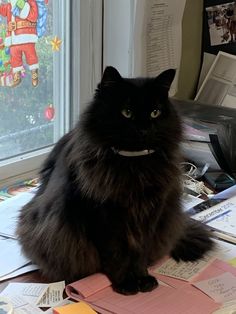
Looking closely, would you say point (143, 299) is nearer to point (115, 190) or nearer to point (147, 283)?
point (147, 283)

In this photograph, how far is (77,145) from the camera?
3.69 ft

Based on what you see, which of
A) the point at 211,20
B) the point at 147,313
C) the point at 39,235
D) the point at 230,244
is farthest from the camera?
the point at 211,20

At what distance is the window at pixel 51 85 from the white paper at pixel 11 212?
146 mm

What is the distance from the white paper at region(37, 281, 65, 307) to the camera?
3.59 ft

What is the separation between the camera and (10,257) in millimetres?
1276

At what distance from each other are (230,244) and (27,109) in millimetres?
798

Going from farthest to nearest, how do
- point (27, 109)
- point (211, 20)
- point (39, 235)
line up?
point (211, 20), point (27, 109), point (39, 235)

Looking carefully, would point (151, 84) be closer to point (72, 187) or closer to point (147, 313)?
point (72, 187)

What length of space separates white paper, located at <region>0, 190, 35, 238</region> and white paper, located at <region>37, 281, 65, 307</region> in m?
0.26

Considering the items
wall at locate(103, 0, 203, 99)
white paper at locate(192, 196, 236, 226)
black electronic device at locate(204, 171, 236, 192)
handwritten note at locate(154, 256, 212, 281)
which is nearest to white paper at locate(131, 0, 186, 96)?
wall at locate(103, 0, 203, 99)

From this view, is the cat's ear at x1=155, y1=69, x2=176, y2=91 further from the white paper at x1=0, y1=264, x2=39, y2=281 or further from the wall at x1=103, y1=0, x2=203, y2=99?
the wall at x1=103, y1=0, x2=203, y2=99

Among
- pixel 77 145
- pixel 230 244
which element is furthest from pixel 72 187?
pixel 230 244

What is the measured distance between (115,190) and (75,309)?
25 centimetres

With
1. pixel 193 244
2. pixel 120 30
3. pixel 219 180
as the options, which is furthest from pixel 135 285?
pixel 120 30
